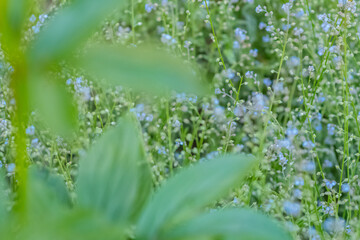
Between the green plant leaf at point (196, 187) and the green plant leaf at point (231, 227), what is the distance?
14 mm

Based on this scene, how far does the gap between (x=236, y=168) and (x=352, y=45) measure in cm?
217

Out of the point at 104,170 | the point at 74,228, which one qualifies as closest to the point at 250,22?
the point at 104,170

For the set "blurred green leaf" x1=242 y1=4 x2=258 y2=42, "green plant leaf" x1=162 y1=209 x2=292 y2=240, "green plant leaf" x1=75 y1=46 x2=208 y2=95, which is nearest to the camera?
"green plant leaf" x1=75 y1=46 x2=208 y2=95

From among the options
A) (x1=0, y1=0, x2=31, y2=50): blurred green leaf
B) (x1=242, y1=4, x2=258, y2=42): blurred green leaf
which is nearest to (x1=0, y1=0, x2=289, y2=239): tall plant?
(x1=0, y1=0, x2=31, y2=50): blurred green leaf

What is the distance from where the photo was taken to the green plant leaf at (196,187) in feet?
1.71

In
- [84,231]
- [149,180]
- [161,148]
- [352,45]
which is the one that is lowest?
[84,231]

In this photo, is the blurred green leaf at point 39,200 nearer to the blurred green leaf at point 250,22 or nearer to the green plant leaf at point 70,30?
the green plant leaf at point 70,30

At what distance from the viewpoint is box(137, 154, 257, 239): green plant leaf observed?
52 centimetres

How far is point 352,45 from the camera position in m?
2.51

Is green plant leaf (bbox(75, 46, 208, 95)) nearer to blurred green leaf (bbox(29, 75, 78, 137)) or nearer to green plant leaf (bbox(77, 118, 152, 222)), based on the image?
blurred green leaf (bbox(29, 75, 78, 137))

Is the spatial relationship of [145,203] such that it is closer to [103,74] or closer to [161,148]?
[103,74]

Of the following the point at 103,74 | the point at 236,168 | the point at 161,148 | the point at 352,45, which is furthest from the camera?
the point at 352,45

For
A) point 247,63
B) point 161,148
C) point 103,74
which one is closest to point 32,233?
point 103,74

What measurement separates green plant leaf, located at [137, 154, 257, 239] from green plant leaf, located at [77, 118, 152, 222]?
40 millimetres
